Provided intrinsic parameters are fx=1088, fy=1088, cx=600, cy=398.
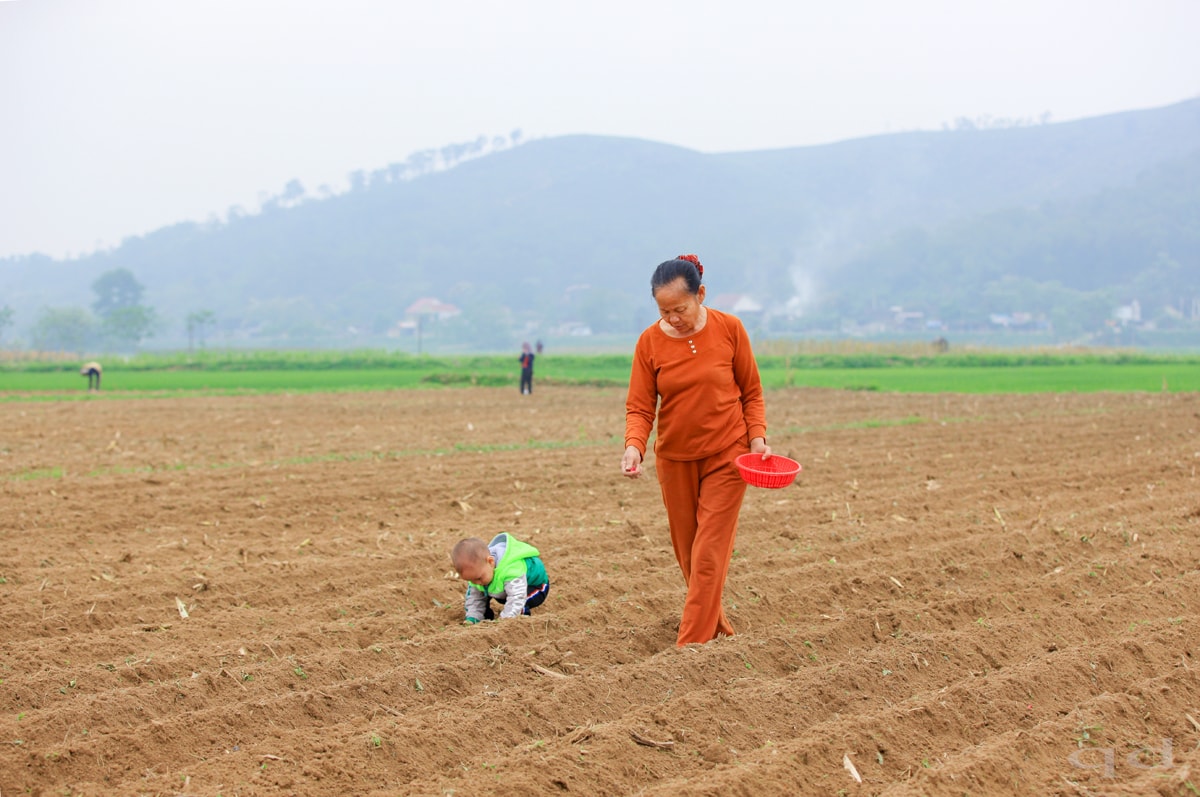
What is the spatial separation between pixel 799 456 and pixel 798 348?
131 ft

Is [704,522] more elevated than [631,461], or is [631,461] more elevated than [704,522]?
[631,461]

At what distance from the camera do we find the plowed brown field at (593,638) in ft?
12.9

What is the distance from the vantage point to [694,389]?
5.11 metres

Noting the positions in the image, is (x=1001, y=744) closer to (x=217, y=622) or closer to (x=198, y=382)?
(x=217, y=622)

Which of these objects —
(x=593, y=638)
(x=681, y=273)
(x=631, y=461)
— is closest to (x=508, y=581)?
(x=593, y=638)

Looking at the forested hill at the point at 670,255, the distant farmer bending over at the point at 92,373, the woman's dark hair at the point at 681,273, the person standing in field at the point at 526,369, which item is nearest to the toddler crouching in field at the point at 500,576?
the woman's dark hair at the point at 681,273

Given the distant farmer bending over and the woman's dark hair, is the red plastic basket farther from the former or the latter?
the distant farmer bending over

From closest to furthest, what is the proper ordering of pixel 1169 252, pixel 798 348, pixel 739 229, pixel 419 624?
pixel 419 624
pixel 798 348
pixel 1169 252
pixel 739 229

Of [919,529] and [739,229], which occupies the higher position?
[739,229]

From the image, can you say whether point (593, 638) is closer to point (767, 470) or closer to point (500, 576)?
point (500, 576)

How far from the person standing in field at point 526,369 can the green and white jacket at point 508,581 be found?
1828cm

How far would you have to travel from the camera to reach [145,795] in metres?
3.69

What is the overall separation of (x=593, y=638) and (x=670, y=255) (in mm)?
168626

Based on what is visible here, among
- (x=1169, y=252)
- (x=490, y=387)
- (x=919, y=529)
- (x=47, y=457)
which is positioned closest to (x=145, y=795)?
(x=919, y=529)
